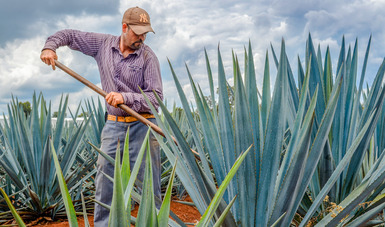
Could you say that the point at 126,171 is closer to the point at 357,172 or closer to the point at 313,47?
the point at 357,172

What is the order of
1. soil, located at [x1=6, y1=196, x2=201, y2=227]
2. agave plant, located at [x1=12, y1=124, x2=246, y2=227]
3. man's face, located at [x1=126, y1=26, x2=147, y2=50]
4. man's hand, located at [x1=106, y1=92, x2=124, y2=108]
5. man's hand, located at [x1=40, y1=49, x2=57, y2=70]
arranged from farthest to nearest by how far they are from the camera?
soil, located at [x1=6, y1=196, x2=201, y2=227] < man's face, located at [x1=126, y1=26, x2=147, y2=50] < man's hand, located at [x1=40, y1=49, x2=57, y2=70] < man's hand, located at [x1=106, y1=92, x2=124, y2=108] < agave plant, located at [x1=12, y1=124, x2=246, y2=227]

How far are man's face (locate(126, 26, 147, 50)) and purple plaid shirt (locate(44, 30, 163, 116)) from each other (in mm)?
44

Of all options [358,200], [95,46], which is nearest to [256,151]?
[358,200]

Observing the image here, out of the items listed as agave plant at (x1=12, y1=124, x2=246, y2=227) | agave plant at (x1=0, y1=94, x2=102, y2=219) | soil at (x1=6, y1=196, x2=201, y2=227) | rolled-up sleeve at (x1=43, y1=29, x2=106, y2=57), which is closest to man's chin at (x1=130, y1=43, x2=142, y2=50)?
rolled-up sleeve at (x1=43, y1=29, x2=106, y2=57)

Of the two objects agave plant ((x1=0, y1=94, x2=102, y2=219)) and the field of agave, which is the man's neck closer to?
agave plant ((x1=0, y1=94, x2=102, y2=219))

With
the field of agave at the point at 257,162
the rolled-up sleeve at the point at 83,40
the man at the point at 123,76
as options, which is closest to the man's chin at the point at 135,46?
the man at the point at 123,76

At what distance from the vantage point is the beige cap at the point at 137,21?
2.42m

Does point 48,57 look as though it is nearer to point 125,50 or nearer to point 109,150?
point 125,50

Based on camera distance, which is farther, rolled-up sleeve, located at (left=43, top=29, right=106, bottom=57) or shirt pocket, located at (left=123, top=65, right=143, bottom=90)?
rolled-up sleeve, located at (left=43, top=29, right=106, bottom=57)

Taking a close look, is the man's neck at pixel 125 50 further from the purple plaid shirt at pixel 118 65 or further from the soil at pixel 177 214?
the soil at pixel 177 214

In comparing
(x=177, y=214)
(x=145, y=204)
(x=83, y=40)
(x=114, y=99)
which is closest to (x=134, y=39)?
(x=83, y=40)

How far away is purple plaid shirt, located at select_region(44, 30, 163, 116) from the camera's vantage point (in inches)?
96.7

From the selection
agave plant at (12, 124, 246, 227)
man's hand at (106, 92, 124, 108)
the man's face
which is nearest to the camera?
agave plant at (12, 124, 246, 227)

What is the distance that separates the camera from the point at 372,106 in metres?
1.52
